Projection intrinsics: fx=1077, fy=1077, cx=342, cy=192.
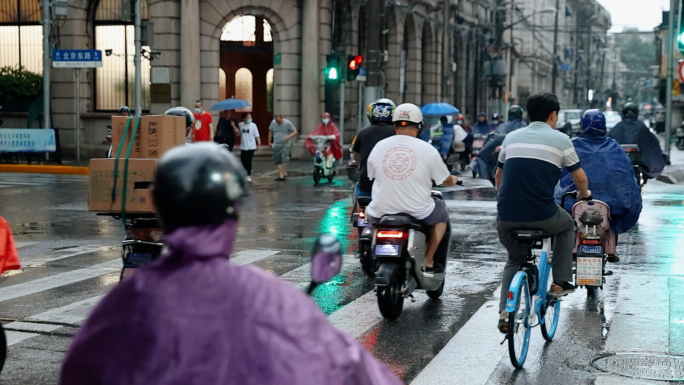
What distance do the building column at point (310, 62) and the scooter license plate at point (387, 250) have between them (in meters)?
24.9

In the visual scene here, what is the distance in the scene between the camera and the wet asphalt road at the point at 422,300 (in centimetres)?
680

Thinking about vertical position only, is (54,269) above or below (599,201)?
below

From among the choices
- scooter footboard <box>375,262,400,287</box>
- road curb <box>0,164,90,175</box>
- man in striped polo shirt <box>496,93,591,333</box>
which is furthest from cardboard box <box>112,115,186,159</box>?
road curb <box>0,164,90,175</box>

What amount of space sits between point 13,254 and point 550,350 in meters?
3.71

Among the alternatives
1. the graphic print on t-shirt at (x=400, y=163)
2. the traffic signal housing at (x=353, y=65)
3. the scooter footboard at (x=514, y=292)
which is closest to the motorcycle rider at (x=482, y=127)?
the traffic signal housing at (x=353, y=65)

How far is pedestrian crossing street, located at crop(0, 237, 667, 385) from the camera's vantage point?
6785 millimetres

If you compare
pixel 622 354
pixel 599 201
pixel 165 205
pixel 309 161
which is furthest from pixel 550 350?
pixel 309 161

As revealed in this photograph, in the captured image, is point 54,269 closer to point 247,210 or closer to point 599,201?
point 599,201

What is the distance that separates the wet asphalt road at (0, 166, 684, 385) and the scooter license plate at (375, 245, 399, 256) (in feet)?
1.80

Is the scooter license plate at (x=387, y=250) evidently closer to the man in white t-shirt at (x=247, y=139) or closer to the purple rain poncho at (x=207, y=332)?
the purple rain poncho at (x=207, y=332)

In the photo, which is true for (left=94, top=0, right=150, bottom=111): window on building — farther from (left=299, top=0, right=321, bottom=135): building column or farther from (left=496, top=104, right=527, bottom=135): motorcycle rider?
(left=496, top=104, right=527, bottom=135): motorcycle rider

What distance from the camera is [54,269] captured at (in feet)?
35.0

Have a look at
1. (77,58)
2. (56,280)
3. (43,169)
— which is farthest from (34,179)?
(56,280)

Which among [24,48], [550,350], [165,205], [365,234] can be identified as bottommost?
[550,350]
